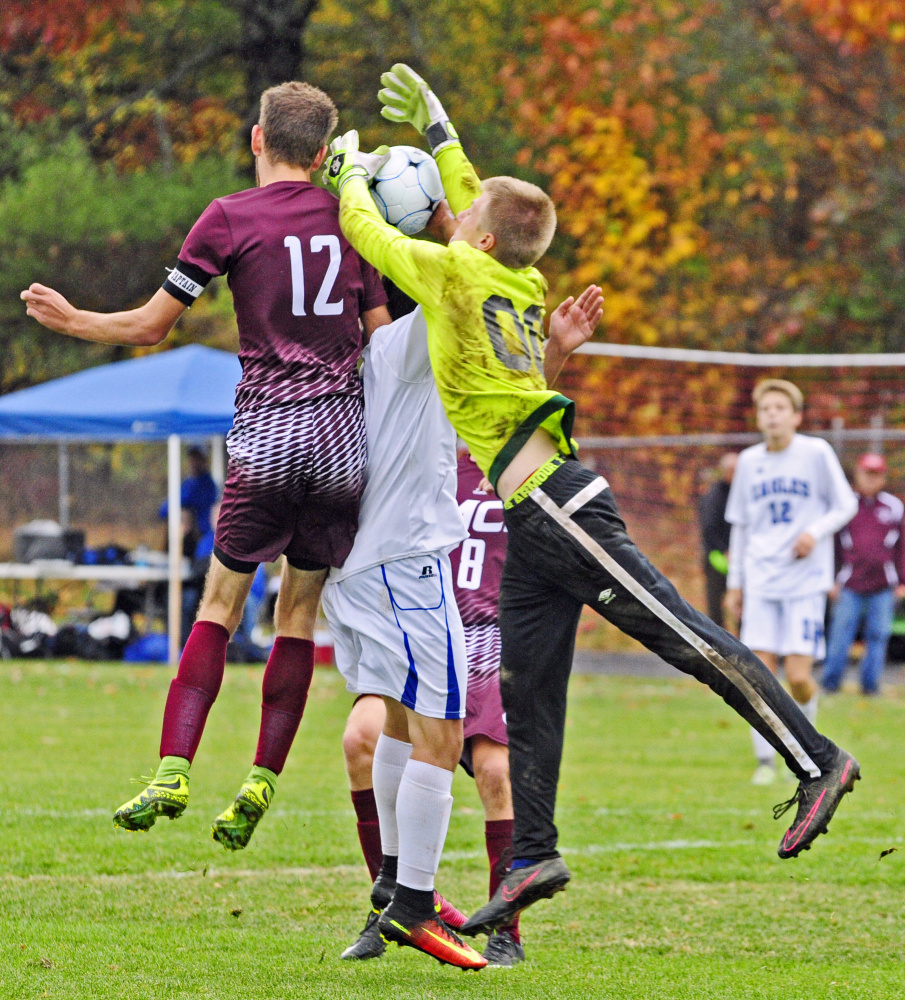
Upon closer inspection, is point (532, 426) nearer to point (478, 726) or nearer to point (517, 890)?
point (517, 890)

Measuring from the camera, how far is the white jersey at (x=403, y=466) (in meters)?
4.92

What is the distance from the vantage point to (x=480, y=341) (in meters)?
4.53

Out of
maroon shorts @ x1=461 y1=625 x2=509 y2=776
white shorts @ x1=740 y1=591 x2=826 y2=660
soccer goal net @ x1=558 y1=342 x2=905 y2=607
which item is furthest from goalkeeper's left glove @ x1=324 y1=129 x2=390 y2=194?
soccer goal net @ x1=558 y1=342 x2=905 y2=607

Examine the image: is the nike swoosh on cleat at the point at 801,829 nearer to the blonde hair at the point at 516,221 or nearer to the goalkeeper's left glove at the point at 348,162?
the blonde hair at the point at 516,221

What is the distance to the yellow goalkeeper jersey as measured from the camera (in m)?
4.51

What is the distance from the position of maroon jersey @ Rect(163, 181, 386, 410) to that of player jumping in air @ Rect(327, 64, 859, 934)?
0.79 ft

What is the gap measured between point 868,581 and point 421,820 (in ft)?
Result: 35.8

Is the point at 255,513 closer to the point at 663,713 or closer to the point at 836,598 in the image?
the point at 663,713

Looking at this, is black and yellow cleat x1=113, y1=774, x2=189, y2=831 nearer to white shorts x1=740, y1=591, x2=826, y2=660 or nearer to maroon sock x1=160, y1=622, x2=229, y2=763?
maroon sock x1=160, y1=622, x2=229, y2=763

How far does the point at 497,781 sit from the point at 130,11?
1896 centimetres

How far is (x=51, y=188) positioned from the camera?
20.0m

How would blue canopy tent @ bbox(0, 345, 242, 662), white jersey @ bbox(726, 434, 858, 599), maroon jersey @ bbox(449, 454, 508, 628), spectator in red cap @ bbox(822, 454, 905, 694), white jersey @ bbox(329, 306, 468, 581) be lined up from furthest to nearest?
1. blue canopy tent @ bbox(0, 345, 242, 662)
2. spectator in red cap @ bbox(822, 454, 905, 694)
3. white jersey @ bbox(726, 434, 858, 599)
4. maroon jersey @ bbox(449, 454, 508, 628)
5. white jersey @ bbox(329, 306, 468, 581)

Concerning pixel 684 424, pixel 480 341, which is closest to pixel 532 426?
pixel 480 341

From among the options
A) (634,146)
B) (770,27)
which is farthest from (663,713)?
(770,27)
